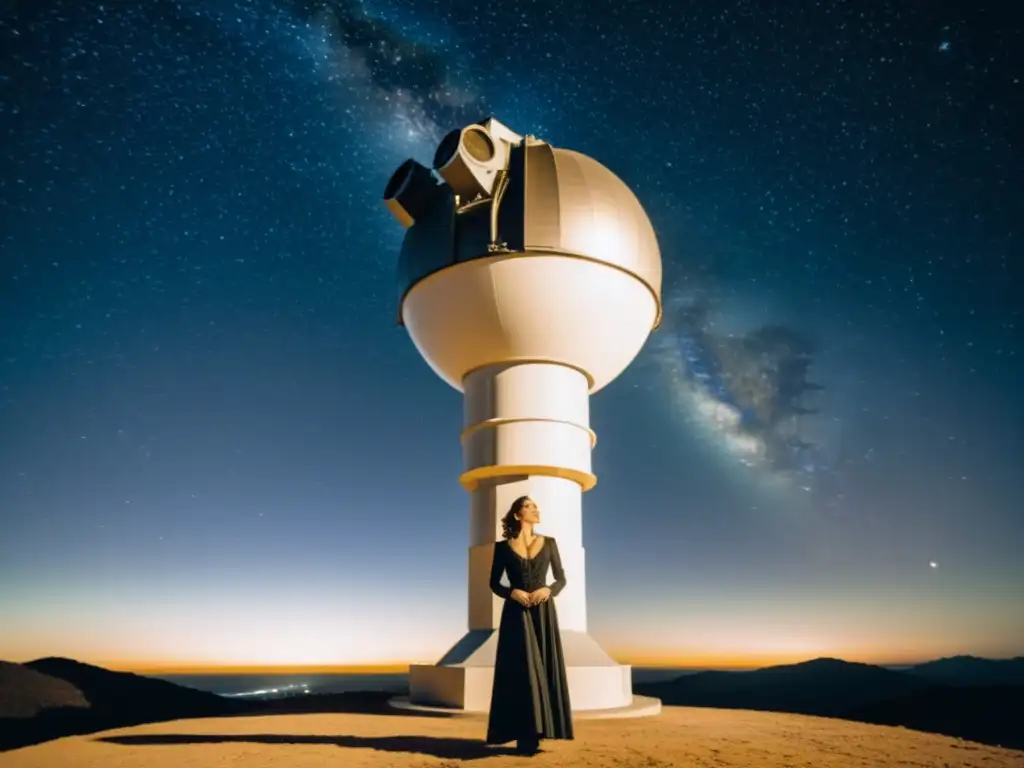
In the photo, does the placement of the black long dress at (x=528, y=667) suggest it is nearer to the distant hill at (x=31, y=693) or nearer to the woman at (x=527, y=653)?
the woman at (x=527, y=653)

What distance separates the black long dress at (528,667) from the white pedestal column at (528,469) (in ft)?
14.8

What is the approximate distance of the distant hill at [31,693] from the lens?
2167 cm

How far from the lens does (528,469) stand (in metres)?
11.2

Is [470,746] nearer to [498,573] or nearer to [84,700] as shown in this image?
[498,573]

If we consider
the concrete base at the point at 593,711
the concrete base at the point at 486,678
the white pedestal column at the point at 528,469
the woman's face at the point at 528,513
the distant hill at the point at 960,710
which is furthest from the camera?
the distant hill at the point at 960,710

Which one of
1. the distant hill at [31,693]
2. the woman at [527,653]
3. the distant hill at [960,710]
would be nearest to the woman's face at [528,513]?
the woman at [527,653]

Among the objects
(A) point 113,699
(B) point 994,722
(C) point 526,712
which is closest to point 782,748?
(C) point 526,712

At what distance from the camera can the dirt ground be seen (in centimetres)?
620

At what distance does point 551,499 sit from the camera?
36.9 feet

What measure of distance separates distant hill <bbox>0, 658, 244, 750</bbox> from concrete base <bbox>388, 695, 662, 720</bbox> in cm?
1299

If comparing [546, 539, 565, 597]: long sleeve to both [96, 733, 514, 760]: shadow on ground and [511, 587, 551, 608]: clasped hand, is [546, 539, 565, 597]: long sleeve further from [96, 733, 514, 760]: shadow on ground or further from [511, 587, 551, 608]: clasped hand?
[96, 733, 514, 760]: shadow on ground

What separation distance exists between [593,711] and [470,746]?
3289 millimetres

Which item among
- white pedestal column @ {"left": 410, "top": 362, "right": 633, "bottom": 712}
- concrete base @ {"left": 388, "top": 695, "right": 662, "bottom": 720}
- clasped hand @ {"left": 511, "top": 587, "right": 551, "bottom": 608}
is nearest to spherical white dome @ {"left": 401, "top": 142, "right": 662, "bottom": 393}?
white pedestal column @ {"left": 410, "top": 362, "right": 633, "bottom": 712}

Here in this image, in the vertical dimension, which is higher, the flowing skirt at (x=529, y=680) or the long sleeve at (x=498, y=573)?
the long sleeve at (x=498, y=573)
